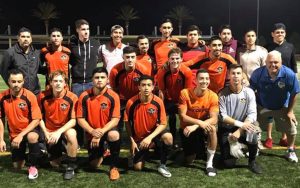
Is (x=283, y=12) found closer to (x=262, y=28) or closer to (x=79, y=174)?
(x=262, y=28)

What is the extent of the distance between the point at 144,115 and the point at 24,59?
7.25 ft

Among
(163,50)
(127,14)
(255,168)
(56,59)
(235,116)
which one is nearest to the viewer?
(255,168)

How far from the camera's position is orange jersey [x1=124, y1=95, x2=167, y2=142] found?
16.3 ft

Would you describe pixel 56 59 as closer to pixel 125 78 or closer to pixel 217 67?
pixel 125 78

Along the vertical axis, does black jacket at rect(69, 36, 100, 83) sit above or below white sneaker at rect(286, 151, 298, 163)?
above

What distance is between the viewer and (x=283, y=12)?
1651 inches

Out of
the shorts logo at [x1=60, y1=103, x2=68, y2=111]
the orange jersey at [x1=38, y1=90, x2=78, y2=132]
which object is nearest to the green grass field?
the orange jersey at [x1=38, y1=90, x2=78, y2=132]

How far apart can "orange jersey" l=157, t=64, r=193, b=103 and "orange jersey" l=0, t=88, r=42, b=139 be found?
196 cm

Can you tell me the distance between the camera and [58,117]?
4.99 meters

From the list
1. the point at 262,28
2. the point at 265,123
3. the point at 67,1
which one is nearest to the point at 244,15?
the point at 262,28

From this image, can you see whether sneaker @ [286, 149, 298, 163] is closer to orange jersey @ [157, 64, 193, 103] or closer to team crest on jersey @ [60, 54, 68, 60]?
Result: orange jersey @ [157, 64, 193, 103]

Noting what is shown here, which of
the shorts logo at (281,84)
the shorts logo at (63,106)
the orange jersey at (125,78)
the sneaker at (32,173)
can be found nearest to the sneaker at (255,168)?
the shorts logo at (281,84)

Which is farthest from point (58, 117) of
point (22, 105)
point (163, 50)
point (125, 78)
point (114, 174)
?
point (163, 50)

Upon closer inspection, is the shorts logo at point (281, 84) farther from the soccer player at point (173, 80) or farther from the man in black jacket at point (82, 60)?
the man in black jacket at point (82, 60)
